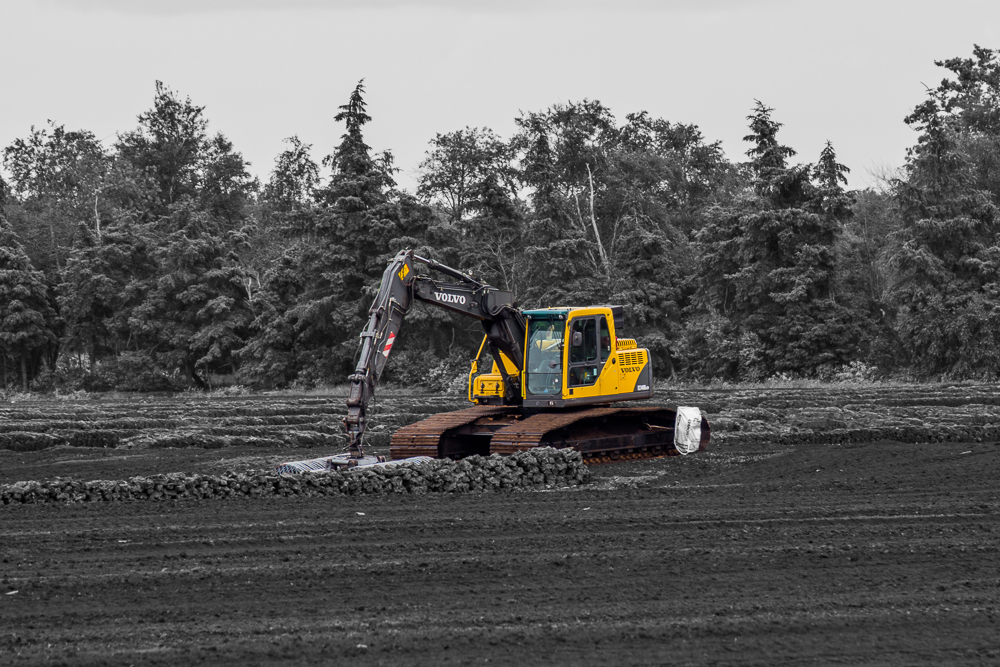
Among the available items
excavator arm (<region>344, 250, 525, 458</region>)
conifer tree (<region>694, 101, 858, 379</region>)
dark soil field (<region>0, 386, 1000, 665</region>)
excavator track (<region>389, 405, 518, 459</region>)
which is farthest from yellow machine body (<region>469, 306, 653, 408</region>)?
conifer tree (<region>694, 101, 858, 379</region>)

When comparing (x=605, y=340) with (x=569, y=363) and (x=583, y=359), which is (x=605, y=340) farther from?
(x=569, y=363)

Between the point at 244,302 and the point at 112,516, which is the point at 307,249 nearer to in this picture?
the point at 244,302

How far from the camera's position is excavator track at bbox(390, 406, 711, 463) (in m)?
17.1

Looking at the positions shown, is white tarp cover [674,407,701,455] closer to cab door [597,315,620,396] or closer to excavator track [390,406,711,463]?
excavator track [390,406,711,463]

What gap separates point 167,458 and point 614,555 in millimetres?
12634

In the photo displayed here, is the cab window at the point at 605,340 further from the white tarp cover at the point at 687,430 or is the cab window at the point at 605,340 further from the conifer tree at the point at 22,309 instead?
the conifer tree at the point at 22,309

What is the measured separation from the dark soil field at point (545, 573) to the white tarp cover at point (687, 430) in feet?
6.39

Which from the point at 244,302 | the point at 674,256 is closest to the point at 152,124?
the point at 244,302

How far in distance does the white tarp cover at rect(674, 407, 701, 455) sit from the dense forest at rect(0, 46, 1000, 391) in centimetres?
2494

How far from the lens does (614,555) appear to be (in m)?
10.0

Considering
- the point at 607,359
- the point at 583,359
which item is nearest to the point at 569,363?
Result: the point at 583,359

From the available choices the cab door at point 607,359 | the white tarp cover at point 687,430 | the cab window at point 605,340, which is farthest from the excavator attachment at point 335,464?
the white tarp cover at point 687,430

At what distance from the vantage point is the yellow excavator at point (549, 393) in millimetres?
17234

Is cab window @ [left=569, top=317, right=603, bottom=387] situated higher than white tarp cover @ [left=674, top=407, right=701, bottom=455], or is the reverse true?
cab window @ [left=569, top=317, right=603, bottom=387]
